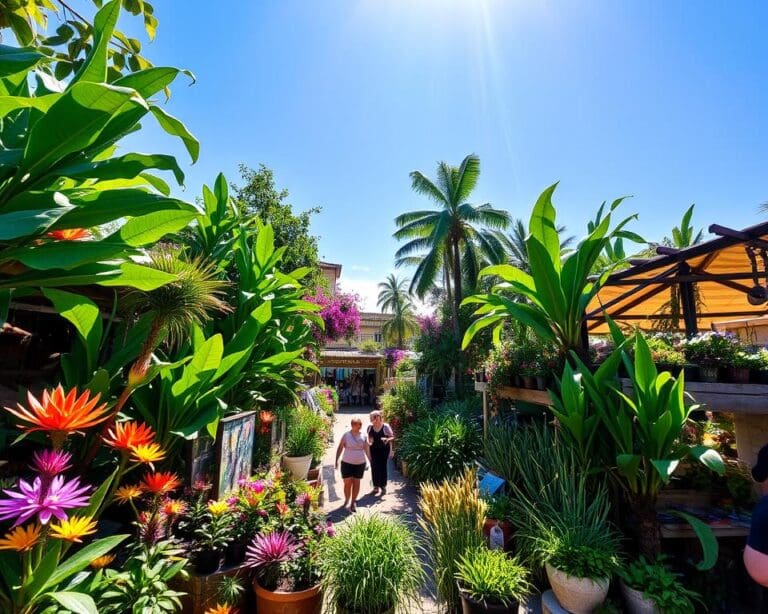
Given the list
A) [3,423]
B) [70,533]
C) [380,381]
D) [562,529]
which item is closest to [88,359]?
[3,423]

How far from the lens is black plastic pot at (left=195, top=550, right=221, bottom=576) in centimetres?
246

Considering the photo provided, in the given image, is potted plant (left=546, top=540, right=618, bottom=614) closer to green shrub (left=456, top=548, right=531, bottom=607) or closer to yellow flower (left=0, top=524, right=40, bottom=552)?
green shrub (left=456, top=548, right=531, bottom=607)

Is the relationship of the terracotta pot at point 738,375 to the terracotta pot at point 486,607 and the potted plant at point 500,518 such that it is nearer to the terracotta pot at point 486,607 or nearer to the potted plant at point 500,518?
the potted plant at point 500,518

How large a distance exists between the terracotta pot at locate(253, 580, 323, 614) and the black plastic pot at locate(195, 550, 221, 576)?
0.35 meters

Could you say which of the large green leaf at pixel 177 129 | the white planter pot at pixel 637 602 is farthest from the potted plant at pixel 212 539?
Result: the white planter pot at pixel 637 602

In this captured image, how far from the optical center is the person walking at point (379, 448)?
236 inches

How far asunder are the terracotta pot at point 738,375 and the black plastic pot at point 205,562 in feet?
14.8

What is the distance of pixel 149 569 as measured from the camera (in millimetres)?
2006

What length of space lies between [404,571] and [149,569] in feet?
5.50

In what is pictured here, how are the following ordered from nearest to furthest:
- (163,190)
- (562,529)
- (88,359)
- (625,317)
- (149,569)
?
(149,569) → (163,190) → (88,359) → (562,529) → (625,317)

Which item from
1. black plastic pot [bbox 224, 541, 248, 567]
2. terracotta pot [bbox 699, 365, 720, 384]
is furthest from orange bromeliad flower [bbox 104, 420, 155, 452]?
terracotta pot [bbox 699, 365, 720, 384]

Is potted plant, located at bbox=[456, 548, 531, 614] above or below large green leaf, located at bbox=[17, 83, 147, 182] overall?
below

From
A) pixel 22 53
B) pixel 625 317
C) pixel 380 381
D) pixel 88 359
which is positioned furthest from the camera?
pixel 380 381

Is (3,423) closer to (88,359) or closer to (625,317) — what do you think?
(88,359)
